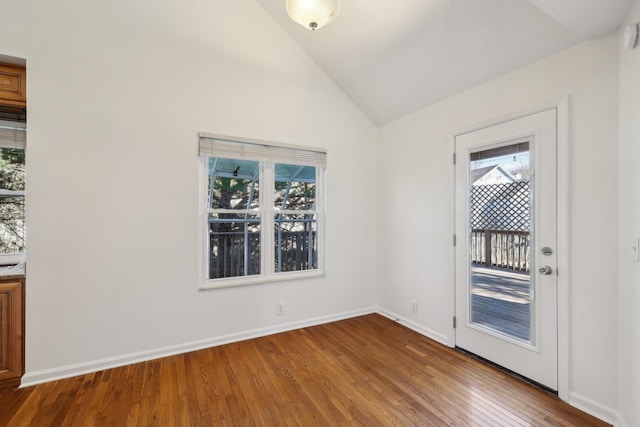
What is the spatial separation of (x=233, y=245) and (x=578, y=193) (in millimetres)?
2956

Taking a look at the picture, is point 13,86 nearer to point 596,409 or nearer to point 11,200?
point 11,200

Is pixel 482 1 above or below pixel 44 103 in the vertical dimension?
above

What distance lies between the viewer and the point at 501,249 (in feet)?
7.75

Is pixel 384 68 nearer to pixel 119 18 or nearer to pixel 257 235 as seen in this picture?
pixel 257 235

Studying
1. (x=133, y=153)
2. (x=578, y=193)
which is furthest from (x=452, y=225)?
(x=133, y=153)

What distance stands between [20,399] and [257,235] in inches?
83.5

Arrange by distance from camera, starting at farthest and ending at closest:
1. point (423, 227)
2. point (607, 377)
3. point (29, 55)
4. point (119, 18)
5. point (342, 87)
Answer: point (342, 87)
point (423, 227)
point (119, 18)
point (29, 55)
point (607, 377)

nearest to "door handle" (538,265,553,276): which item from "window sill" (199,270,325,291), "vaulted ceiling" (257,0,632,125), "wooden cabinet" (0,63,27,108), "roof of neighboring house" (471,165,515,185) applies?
"roof of neighboring house" (471,165,515,185)

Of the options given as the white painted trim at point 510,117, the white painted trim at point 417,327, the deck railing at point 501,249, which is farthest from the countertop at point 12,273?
the white painted trim at point 510,117

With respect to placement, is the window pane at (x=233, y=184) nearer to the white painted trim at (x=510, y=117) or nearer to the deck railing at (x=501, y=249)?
the white painted trim at (x=510, y=117)

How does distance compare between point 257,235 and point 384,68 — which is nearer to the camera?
point 384,68

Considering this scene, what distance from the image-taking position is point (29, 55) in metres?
2.17

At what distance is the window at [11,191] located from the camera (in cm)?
241

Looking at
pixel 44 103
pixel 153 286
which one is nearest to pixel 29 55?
pixel 44 103
